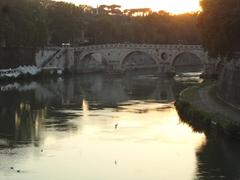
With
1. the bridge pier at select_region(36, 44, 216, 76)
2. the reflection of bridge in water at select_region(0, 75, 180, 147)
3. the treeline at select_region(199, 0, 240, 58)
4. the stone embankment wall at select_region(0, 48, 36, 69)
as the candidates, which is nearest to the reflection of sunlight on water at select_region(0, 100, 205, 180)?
the reflection of bridge in water at select_region(0, 75, 180, 147)

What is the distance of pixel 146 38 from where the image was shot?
75.6 metres

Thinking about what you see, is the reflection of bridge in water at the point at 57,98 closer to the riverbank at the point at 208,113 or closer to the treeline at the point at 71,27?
the riverbank at the point at 208,113

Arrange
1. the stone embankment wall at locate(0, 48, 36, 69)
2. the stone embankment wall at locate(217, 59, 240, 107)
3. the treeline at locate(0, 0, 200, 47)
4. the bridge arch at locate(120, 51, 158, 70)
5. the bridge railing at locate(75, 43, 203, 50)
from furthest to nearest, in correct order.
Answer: the bridge arch at locate(120, 51, 158, 70), the bridge railing at locate(75, 43, 203, 50), the stone embankment wall at locate(0, 48, 36, 69), the treeline at locate(0, 0, 200, 47), the stone embankment wall at locate(217, 59, 240, 107)

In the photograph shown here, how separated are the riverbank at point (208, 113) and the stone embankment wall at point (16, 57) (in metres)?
24.1

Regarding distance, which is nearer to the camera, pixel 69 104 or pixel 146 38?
pixel 69 104

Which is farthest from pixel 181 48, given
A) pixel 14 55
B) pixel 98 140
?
pixel 98 140

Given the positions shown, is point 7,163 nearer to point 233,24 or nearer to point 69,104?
point 233,24

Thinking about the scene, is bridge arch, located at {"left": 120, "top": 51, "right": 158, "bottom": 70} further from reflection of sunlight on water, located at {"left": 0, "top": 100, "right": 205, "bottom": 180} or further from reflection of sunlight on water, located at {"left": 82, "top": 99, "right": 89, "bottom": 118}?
reflection of sunlight on water, located at {"left": 0, "top": 100, "right": 205, "bottom": 180}

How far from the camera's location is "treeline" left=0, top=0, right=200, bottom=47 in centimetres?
5300

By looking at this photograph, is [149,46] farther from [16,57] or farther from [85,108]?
[85,108]

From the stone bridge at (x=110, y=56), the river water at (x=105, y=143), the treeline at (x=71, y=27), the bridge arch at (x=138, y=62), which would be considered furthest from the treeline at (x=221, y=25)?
the bridge arch at (x=138, y=62)

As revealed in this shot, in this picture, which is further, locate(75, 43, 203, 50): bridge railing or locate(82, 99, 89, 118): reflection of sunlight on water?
locate(75, 43, 203, 50): bridge railing

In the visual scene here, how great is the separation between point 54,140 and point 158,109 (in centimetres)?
1000

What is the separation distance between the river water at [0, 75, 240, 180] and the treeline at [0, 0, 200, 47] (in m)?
17.2
